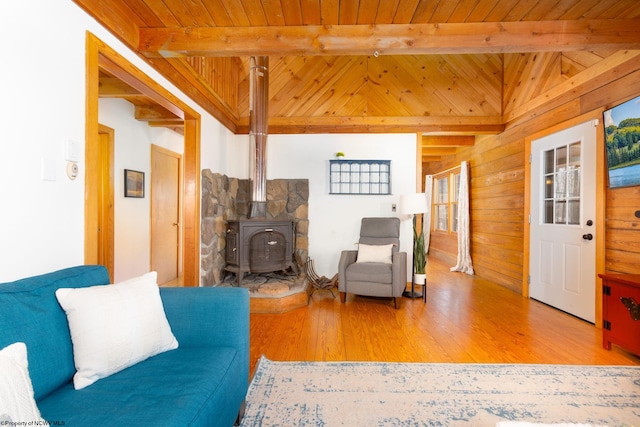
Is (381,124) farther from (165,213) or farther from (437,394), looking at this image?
(437,394)

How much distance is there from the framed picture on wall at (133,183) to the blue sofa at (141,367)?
251 cm

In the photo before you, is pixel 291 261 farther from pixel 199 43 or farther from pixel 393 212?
pixel 199 43

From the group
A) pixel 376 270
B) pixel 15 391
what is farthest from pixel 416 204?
pixel 15 391

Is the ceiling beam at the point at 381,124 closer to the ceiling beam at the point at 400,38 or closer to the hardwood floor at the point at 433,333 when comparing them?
the ceiling beam at the point at 400,38

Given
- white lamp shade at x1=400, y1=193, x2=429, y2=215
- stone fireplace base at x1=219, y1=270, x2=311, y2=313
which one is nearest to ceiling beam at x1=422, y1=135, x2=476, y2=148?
white lamp shade at x1=400, y1=193, x2=429, y2=215

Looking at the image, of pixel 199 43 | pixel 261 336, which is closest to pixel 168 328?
pixel 261 336

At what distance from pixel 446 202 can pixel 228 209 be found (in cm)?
483

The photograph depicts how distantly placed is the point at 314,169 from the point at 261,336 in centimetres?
249

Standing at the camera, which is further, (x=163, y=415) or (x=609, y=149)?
(x=609, y=149)

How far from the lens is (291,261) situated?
3.77m

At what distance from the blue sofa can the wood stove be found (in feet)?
6.50

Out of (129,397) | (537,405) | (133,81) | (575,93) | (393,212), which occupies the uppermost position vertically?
(575,93)

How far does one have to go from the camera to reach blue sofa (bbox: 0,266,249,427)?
97 cm

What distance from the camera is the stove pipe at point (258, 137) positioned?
12.3 ft
